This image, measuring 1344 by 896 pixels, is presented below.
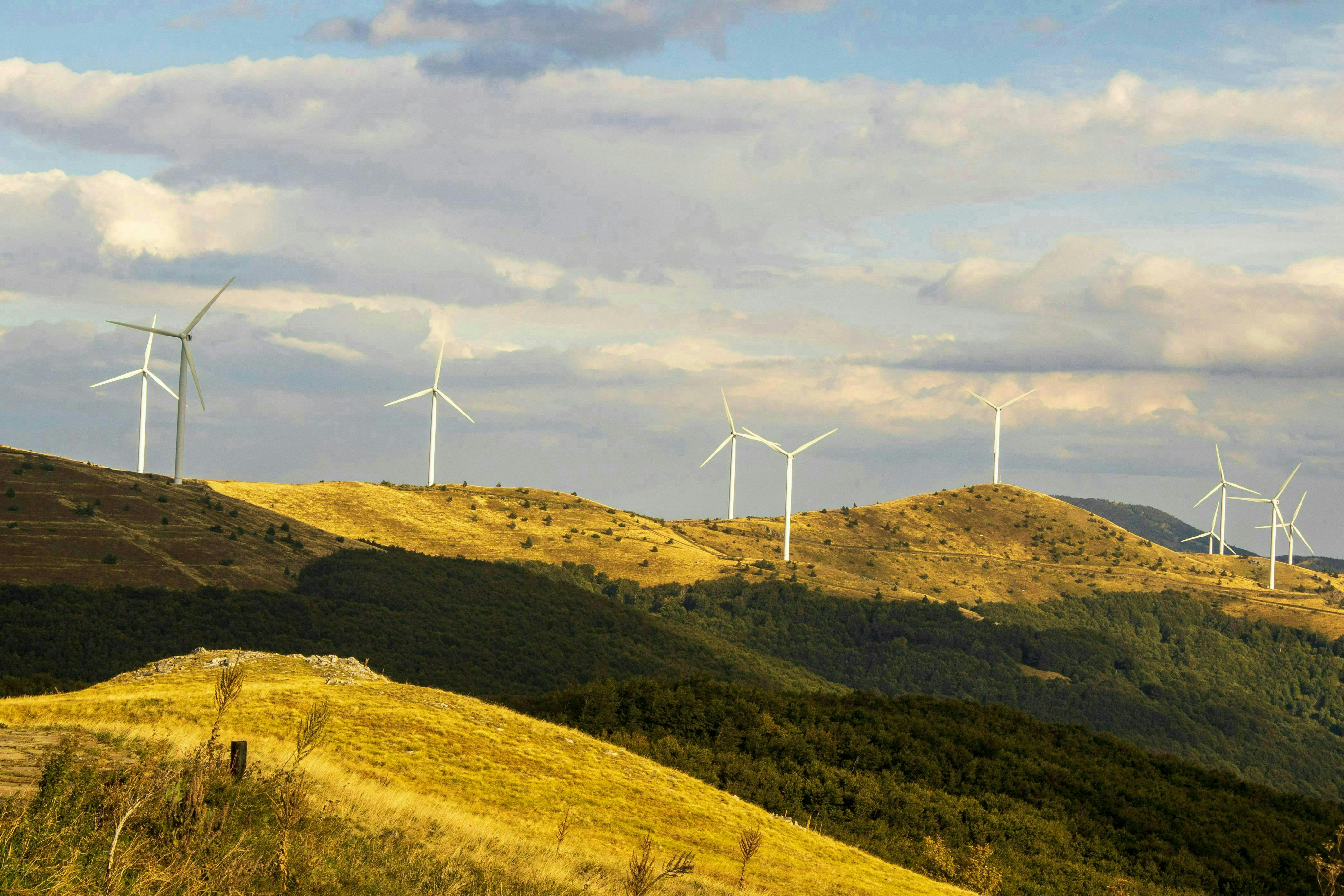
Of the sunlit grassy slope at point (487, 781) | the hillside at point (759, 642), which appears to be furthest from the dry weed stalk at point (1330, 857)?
the hillside at point (759, 642)

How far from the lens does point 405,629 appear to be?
330ft

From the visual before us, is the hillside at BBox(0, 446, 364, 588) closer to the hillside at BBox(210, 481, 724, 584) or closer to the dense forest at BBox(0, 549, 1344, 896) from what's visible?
the dense forest at BBox(0, 549, 1344, 896)

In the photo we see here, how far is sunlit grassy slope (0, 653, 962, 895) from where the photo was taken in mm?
21453

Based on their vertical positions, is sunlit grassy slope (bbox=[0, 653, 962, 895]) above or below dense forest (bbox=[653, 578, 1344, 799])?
above

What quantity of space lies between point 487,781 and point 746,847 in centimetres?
1449

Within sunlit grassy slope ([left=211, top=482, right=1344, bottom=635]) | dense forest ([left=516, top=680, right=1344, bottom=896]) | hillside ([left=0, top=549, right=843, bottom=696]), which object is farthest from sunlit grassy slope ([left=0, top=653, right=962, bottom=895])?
sunlit grassy slope ([left=211, top=482, right=1344, bottom=635])

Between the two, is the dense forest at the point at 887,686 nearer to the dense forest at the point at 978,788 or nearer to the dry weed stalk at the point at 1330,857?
the dense forest at the point at 978,788

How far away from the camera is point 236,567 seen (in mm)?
100625

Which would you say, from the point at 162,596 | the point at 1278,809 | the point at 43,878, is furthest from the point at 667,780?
the point at 162,596

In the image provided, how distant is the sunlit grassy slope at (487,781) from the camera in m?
21.5

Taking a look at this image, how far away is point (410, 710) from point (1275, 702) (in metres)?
173

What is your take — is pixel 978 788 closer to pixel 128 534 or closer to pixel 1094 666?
pixel 128 534

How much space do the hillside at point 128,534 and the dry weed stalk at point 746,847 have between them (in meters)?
74.3

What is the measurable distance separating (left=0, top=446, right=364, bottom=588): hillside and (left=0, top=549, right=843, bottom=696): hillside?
2.75 metres
